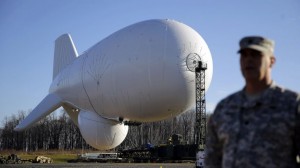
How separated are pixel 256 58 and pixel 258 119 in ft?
1.35

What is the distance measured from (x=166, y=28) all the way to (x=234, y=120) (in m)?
20.8

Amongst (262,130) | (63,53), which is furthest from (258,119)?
(63,53)

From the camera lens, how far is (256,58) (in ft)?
9.08

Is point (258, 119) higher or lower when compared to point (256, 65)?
lower

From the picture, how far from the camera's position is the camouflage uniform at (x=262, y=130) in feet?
8.58

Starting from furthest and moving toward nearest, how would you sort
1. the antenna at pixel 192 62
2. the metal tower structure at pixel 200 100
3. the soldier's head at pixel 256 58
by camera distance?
the metal tower structure at pixel 200 100 → the antenna at pixel 192 62 → the soldier's head at pixel 256 58

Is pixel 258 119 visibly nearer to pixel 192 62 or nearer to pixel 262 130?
pixel 262 130

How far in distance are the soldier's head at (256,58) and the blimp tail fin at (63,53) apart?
31805 mm

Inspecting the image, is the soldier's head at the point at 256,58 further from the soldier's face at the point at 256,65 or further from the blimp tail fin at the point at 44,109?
the blimp tail fin at the point at 44,109

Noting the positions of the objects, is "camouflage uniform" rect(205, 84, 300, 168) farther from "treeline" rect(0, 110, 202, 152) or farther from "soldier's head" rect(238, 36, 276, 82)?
"treeline" rect(0, 110, 202, 152)

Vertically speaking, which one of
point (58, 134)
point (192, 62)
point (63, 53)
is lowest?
point (58, 134)

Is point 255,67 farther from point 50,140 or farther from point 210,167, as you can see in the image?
point 50,140

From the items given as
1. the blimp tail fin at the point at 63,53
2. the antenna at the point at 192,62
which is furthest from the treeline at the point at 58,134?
the antenna at the point at 192,62

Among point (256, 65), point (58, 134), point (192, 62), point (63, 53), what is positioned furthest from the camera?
point (58, 134)
